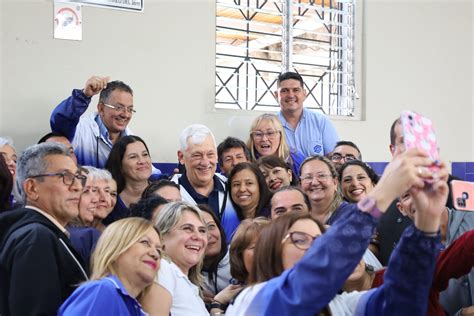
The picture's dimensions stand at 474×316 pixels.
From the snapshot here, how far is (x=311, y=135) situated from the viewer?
5492 mm

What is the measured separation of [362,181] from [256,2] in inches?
113

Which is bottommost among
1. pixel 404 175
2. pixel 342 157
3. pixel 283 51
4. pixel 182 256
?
pixel 182 256

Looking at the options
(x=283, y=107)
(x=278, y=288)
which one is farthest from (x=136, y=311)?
(x=283, y=107)

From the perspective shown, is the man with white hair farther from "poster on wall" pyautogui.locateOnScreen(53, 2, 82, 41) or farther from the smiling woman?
"poster on wall" pyautogui.locateOnScreen(53, 2, 82, 41)

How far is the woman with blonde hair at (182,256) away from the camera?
2709 mm

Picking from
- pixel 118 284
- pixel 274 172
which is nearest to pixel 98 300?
pixel 118 284

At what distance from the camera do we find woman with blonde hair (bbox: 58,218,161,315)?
7.21 feet

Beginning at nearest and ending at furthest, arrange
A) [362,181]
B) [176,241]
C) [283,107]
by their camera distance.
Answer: [176,241] < [362,181] < [283,107]

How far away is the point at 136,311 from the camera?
233 cm

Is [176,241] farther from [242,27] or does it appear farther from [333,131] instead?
[242,27]

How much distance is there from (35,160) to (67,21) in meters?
2.41

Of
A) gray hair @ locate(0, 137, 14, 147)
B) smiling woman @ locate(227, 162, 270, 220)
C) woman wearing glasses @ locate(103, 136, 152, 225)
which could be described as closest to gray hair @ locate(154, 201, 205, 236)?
smiling woman @ locate(227, 162, 270, 220)

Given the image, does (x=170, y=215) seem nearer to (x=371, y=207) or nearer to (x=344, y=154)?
(x=371, y=207)

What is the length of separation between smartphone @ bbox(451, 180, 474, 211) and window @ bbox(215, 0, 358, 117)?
159 inches
